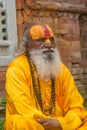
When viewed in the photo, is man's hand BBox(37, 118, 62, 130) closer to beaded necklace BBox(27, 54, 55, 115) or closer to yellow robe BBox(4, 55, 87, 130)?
yellow robe BBox(4, 55, 87, 130)

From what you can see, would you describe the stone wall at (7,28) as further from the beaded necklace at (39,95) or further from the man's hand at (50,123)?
the man's hand at (50,123)

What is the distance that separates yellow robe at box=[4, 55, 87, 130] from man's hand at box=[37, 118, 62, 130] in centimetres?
4

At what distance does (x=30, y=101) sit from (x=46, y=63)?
1.44ft

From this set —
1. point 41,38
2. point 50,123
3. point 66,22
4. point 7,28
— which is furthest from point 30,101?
point 66,22

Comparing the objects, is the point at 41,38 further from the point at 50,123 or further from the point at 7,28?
the point at 7,28

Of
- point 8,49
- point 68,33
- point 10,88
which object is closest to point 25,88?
point 10,88

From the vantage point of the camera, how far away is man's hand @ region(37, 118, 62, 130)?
4398 millimetres

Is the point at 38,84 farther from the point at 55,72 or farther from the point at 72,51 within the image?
the point at 72,51

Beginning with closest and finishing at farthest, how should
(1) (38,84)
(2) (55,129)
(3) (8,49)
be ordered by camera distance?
(2) (55,129)
(1) (38,84)
(3) (8,49)

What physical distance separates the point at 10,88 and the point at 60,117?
54cm

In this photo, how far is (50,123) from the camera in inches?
174

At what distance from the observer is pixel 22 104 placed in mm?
4523

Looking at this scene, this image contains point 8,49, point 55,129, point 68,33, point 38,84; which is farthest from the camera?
point 68,33

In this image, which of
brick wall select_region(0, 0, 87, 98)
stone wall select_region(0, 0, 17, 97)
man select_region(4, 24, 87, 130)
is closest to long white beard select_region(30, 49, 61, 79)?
man select_region(4, 24, 87, 130)
